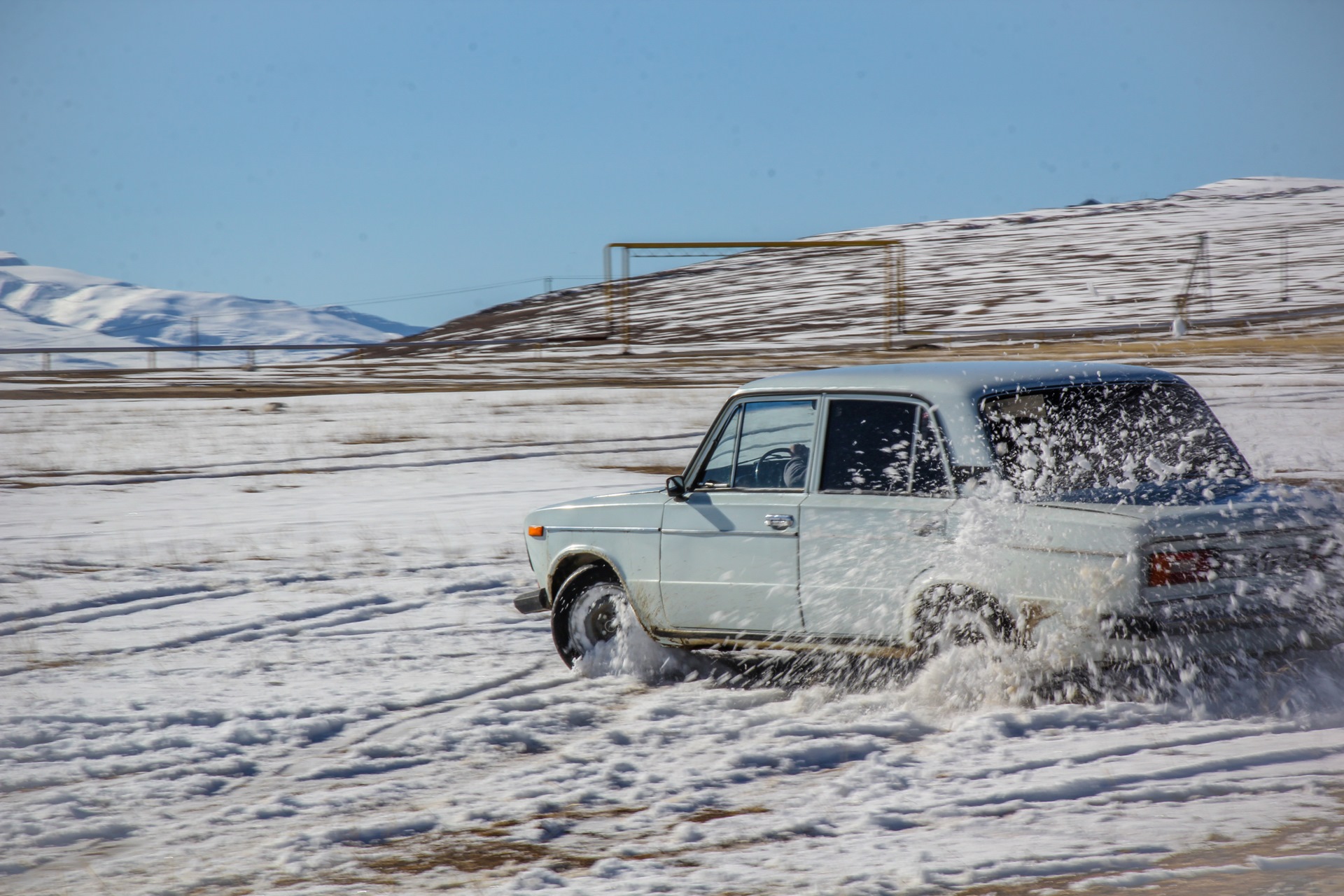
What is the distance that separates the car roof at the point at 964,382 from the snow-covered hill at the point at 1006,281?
179 feet

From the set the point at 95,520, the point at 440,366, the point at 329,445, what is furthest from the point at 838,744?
the point at 440,366

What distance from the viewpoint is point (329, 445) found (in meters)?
21.4

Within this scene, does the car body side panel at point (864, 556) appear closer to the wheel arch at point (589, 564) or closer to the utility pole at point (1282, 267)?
the wheel arch at point (589, 564)

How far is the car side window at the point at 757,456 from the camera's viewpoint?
20.1 feet

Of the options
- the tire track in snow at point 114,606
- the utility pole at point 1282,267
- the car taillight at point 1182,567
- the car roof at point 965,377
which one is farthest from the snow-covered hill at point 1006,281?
the car taillight at point 1182,567

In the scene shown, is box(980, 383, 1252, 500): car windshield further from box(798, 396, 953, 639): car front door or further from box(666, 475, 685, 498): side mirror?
box(666, 475, 685, 498): side mirror

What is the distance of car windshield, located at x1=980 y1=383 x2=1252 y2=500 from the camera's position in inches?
207

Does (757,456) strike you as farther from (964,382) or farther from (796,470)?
(964,382)

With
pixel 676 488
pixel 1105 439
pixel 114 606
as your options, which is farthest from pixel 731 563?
pixel 114 606

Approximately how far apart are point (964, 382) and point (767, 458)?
116cm

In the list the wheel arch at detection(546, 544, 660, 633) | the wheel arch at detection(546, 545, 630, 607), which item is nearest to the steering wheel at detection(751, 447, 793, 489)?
the wheel arch at detection(546, 544, 660, 633)

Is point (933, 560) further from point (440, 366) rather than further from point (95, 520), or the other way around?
point (440, 366)

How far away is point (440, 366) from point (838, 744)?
2049 inches

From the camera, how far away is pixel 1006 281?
309ft
